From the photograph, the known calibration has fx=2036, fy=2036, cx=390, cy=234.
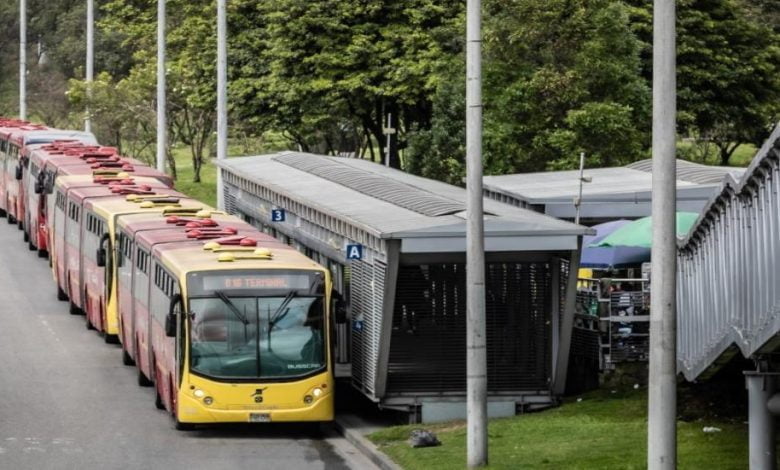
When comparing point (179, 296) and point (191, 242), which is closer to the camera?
point (179, 296)

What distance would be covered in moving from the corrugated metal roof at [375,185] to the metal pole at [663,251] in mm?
9067

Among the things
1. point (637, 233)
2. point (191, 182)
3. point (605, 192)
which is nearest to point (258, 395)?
point (637, 233)

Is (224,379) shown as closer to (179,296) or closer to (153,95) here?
(179,296)

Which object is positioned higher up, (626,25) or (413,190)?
(626,25)

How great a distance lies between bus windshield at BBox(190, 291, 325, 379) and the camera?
2555 cm

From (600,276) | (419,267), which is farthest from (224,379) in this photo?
(600,276)

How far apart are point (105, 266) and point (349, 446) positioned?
33.5 ft

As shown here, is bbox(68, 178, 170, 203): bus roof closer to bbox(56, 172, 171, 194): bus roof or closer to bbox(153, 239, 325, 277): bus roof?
bbox(56, 172, 171, 194): bus roof

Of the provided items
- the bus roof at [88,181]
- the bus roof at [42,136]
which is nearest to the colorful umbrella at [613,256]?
the bus roof at [88,181]

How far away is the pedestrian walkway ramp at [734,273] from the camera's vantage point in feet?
57.8

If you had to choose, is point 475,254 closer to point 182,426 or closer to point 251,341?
point 251,341

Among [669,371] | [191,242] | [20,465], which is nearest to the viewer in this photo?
[669,371]

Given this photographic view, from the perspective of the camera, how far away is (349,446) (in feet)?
84.3

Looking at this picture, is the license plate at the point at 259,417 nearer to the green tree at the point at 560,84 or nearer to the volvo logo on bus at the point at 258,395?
the volvo logo on bus at the point at 258,395
